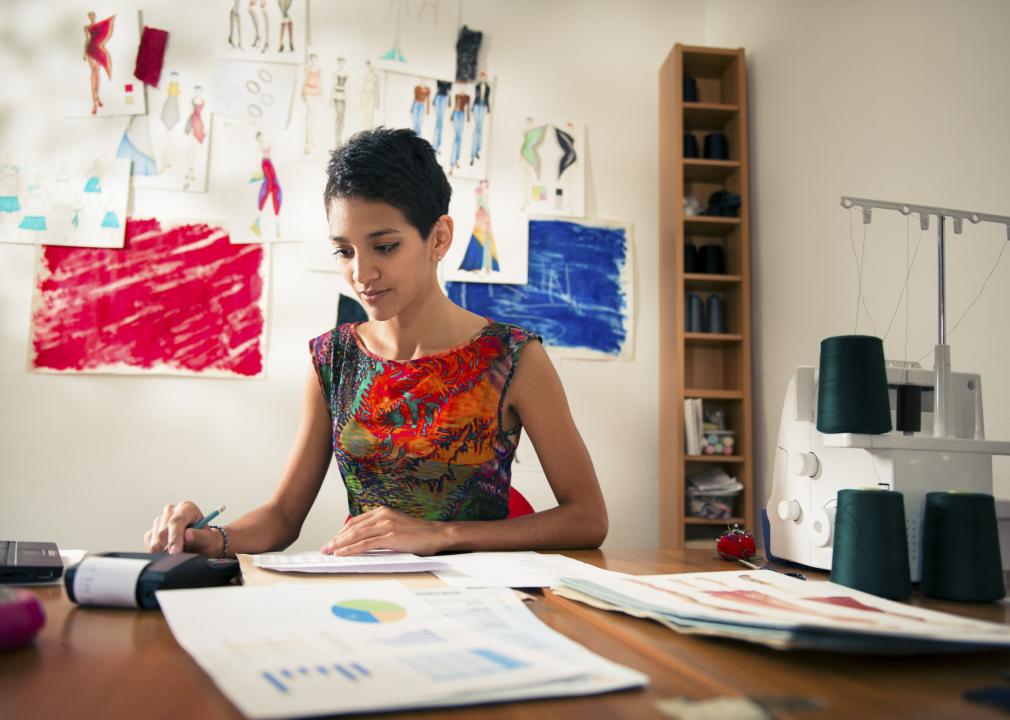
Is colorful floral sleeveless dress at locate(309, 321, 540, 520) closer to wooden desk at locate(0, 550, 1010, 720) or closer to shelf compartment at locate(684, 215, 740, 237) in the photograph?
wooden desk at locate(0, 550, 1010, 720)

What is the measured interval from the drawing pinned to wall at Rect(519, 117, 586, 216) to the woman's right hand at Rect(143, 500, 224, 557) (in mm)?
2254

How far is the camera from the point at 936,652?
1.89ft

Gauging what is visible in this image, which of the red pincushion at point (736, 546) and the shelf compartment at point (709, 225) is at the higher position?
the shelf compartment at point (709, 225)

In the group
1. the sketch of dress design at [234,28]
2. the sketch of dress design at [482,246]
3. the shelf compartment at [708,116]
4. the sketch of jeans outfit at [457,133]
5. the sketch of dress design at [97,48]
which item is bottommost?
the sketch of dress design at [482,246]

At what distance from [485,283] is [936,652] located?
8.44 feet

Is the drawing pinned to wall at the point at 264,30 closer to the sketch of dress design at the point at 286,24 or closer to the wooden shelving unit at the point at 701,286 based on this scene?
the sketch of dress design at the point at 286,24

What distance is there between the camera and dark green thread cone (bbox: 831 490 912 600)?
0.85 m

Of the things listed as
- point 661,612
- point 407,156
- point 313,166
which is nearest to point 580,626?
point 661,612

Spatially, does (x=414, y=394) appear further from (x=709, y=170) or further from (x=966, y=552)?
Answer: (x=709, y=170)

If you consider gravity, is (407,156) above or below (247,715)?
above

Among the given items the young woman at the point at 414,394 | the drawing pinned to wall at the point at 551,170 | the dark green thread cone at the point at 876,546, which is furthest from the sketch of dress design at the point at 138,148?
the dark green thread cone at the point at 876,546

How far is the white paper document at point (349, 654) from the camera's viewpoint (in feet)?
1.50

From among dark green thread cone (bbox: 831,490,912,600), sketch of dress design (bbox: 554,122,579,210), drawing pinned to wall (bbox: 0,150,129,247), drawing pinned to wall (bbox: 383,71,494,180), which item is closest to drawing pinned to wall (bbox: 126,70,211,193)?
drawing pinned to wall (bbox: 0,150,129,247)

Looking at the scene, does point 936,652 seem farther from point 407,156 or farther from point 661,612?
point 407,156
